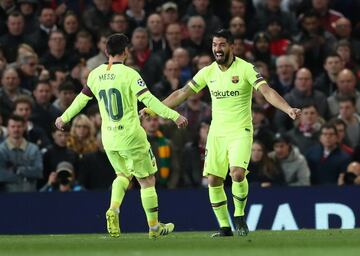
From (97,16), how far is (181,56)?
2.43 m

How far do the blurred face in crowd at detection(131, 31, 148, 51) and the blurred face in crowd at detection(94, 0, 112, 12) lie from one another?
1.41 metres

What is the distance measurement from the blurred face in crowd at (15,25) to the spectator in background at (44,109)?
1.92m

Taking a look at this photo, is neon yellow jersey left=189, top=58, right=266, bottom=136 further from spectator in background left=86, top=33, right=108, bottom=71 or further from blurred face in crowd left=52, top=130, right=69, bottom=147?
spectator in background left=86, top=33, right=108, bottom=71

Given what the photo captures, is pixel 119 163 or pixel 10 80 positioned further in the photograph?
pixel 10 80

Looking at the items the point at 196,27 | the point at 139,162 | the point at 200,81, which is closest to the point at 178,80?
the point at 196,27

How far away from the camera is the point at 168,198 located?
1927 cm

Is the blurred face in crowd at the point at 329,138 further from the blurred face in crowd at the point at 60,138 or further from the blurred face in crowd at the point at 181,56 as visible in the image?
the blurred face in crowd at the point at 60,138

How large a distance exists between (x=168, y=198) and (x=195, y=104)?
92.0 inches

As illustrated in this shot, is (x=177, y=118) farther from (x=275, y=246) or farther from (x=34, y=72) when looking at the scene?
(x=34, y=72)

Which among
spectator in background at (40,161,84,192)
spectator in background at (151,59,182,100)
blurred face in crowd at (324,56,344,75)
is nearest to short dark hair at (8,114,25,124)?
spectator in background at (40,161,84,192)

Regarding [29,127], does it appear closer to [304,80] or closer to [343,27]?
[304,80]

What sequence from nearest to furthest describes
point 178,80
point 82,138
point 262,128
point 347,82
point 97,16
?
point 82,138 < point 262,128 < point 347,82 < point 178,80 < point 97,16

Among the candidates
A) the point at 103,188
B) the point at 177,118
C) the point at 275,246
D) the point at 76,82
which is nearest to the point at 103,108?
the point at 177,118

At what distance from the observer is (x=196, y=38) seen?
74.8 feet
